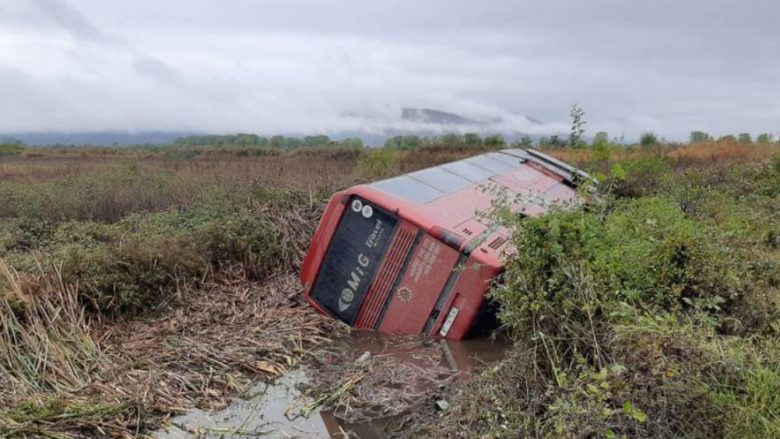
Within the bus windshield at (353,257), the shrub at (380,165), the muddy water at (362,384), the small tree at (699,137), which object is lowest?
the muddy water at (362,384)

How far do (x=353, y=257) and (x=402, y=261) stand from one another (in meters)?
0.64

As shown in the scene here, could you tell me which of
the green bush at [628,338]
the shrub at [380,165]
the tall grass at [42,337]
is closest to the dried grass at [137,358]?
the tall grass at [42,337]

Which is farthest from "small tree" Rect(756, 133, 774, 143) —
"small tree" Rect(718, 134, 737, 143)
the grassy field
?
the grassy field

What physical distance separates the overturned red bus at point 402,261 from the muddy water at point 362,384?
220mm

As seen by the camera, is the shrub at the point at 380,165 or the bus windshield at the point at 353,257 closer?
the bus windshield at the point at 353,257

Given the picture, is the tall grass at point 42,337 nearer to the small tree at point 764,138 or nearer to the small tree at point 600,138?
the small tree at point 600,138

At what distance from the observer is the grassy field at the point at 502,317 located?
3160mm

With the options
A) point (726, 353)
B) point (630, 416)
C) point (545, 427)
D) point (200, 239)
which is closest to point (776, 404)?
point (726, 353)

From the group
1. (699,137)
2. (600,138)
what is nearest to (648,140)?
(699,137)

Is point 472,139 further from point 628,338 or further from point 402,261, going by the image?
point 628,338

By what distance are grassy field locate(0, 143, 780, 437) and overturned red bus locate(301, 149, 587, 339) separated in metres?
0.63

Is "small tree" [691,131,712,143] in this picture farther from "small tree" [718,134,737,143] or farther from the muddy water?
the muddy water

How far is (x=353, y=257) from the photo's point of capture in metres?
6.55

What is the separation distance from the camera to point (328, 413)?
16.6ft
